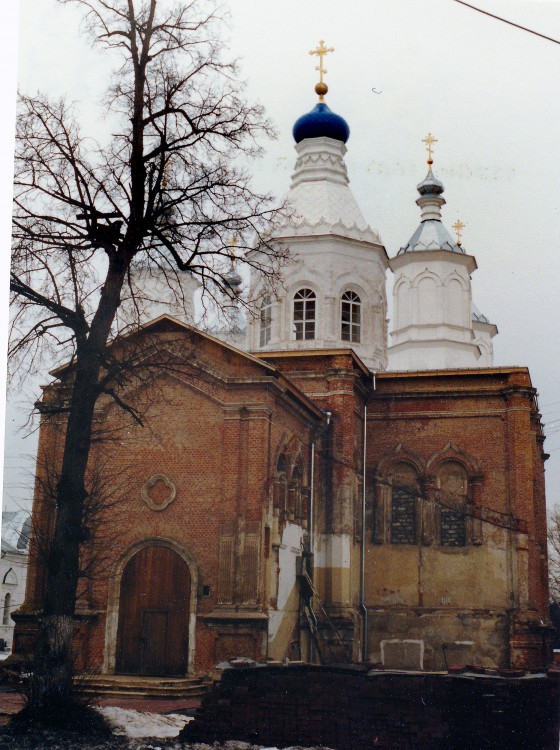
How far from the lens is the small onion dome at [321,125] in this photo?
992 cm

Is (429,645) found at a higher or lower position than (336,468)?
lower

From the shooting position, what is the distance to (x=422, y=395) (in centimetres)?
1452

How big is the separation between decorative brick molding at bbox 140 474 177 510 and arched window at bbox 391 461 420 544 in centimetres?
457

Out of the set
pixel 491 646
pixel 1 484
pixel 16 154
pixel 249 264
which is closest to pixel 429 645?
pixel 491 646

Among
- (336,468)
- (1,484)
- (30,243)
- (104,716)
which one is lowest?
(104,716)

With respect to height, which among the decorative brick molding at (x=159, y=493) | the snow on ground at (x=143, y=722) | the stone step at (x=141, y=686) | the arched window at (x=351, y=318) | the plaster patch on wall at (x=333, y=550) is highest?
the arched window at (x=351, y=318)

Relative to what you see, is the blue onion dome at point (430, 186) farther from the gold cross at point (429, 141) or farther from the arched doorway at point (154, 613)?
the arched doorway at point (154, 613)

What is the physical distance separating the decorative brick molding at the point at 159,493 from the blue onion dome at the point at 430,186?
408cm

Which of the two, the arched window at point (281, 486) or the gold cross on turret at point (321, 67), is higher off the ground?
the gold cross on turret at point (321, 67)

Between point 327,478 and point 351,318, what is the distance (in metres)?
3.73

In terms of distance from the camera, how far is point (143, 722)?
24.5 feet

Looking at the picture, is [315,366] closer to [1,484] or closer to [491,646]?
[491,646]

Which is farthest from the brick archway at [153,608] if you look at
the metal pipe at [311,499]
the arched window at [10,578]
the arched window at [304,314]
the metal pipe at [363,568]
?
the arched window at [304,314]

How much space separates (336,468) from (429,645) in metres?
2.68
